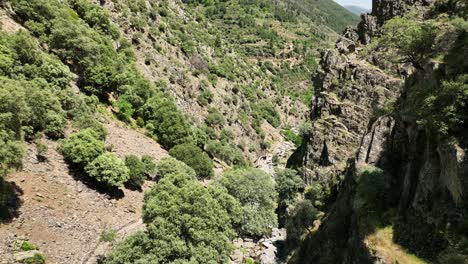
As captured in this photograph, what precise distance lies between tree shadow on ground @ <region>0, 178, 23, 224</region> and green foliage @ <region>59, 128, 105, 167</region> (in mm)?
7923

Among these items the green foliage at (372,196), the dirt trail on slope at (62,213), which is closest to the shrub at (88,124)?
the dirt trail on slope at (62,213)

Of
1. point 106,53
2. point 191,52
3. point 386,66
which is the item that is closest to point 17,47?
point 106,53

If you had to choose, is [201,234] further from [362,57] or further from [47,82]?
[362,57]

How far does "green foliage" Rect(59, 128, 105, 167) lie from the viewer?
40.2 meters

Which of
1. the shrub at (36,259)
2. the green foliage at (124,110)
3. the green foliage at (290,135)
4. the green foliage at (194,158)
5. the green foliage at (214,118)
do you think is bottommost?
the green foliage at (290,135)

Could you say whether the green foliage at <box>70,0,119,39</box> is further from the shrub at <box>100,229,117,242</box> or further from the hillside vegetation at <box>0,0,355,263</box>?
the shrub at <box>100,229,117,242</box>

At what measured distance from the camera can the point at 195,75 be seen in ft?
298

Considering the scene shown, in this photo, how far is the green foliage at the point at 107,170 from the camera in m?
40.2

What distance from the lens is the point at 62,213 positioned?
113ft

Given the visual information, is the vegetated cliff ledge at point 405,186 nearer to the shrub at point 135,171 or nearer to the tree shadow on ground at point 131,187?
the tree shadow on ground at point 131,187

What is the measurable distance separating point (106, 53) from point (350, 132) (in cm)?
4243

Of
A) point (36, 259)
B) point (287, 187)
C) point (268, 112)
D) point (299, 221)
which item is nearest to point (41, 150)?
point (36, 259)

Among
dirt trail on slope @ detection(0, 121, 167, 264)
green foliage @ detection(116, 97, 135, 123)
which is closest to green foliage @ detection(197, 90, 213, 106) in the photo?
green foliage @ detection(116, 97, 135, 123)

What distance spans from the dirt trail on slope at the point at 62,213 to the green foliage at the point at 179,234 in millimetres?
4603
